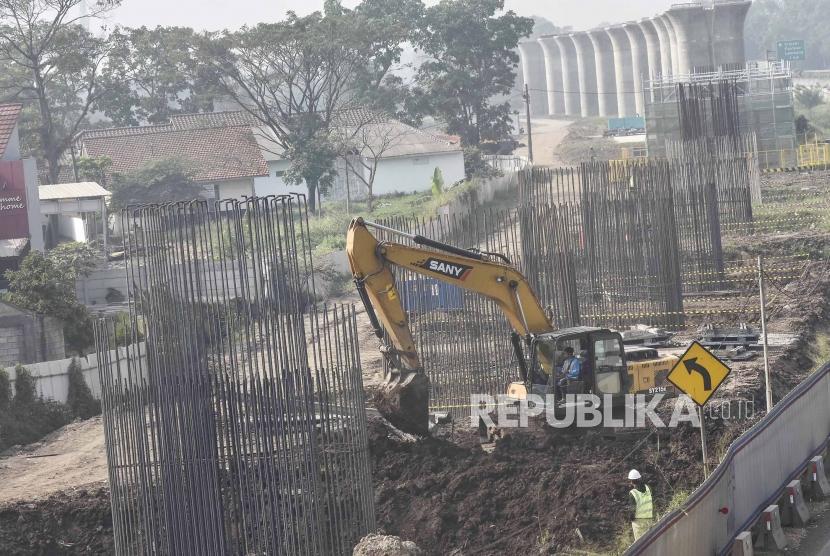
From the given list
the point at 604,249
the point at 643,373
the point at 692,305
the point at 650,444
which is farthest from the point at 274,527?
the point at 692,305

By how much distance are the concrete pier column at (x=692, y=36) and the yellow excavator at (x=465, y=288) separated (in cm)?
5973

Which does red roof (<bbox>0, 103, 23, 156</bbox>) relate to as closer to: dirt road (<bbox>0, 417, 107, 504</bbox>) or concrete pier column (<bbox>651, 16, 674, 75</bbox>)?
dirt road (<bbox>0, 417, 107, 504</bbox>)

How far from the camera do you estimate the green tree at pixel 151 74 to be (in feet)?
201

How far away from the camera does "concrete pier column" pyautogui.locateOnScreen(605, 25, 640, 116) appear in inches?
3994

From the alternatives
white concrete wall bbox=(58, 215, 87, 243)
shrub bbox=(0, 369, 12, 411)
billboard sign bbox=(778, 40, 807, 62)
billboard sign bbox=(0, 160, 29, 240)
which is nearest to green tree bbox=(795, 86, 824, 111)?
billboard sign bbox=(778, 40, 807, 62)

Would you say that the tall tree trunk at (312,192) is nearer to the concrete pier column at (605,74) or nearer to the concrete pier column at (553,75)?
the concrete pier column at (605,74)

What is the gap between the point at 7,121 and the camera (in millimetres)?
41062

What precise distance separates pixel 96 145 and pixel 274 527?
4693 centimetres

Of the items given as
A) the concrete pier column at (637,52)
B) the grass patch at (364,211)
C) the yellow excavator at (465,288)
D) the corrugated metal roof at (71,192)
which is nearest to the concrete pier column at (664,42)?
the concrete pier column at (637,52)

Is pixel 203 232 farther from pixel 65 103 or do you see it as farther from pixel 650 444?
pixel 65 103

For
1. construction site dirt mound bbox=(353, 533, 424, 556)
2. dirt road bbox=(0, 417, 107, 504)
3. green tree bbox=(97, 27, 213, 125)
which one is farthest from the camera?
green tree bbox=(97, 27, 213, 125)

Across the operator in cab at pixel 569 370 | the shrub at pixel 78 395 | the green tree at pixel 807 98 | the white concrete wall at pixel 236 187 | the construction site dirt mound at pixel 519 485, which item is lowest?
the construction site dirt mound at pixel 519 485

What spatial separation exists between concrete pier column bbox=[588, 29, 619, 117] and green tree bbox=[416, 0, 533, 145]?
37.9 metres

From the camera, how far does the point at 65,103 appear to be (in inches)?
2702
